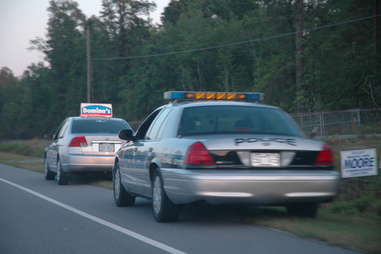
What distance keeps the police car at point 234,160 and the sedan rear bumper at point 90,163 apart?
625 cm

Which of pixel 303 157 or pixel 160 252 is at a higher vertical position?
pixel 303 157

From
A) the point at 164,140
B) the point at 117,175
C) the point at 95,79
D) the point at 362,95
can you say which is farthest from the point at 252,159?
the point at 95,79

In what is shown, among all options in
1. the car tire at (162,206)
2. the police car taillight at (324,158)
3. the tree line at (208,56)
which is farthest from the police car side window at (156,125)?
the tree line at (208,56)

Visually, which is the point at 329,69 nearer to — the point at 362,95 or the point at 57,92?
the point at 362,95

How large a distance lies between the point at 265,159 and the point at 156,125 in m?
2.28

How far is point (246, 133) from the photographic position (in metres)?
8.18

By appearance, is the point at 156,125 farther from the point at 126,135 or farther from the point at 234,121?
the point at 234,121

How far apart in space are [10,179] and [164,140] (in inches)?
397

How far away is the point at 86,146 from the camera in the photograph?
15500mm

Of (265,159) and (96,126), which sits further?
(96,126)

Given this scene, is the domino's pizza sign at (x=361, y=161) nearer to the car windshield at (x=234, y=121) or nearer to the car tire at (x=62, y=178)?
the car windshield at (x=234, y=121)

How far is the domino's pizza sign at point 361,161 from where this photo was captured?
926 centimetres

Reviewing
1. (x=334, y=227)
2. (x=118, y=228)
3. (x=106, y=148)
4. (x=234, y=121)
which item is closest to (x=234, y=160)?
(x=234, y=121)

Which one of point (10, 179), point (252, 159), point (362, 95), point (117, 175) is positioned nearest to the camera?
point (252, 159)
